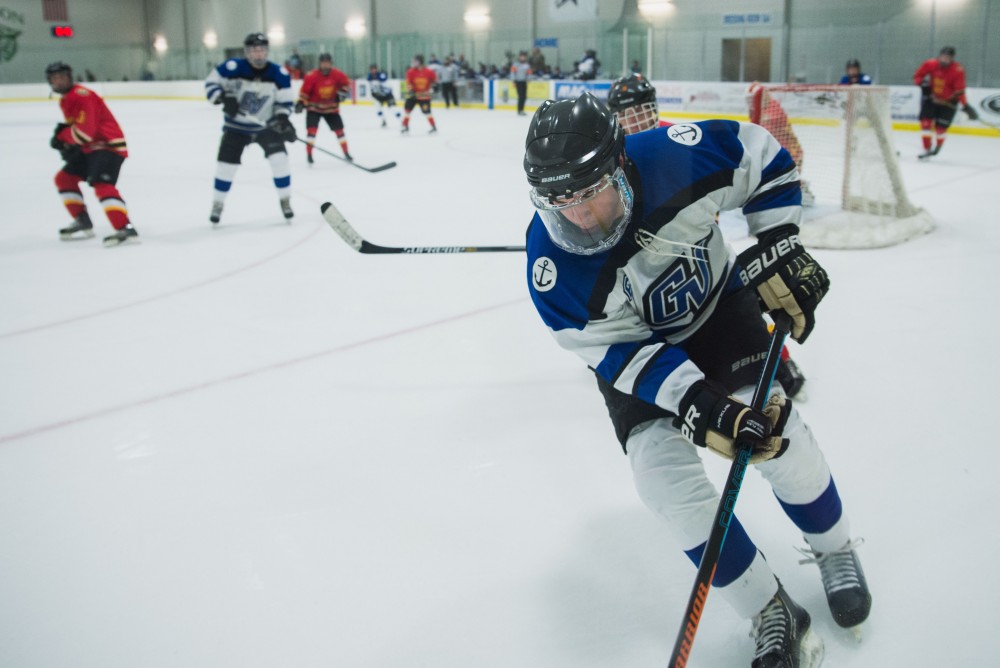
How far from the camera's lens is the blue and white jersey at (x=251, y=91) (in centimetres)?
514

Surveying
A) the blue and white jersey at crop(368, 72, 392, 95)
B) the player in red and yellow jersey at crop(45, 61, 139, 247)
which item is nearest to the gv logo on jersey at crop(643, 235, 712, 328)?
the player in red and yellow jersey at crop(45, 61, 139, 247)

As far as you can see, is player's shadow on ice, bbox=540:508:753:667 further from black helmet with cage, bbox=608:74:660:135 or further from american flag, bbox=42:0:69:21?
american flag, bbox=42:0:69:21

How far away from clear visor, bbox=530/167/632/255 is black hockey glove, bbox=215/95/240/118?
14.5 ft

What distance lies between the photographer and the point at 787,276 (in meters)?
1.53

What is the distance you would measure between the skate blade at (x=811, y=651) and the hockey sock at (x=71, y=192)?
507cm

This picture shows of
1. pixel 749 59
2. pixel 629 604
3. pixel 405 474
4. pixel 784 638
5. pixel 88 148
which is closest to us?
pixel 784 638

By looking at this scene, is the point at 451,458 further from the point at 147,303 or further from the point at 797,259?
the point at 147,303

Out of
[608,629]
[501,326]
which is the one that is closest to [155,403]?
[501,326]

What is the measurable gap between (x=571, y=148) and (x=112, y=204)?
444 centimetres

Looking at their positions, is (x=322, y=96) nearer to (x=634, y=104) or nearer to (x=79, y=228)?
(x=79, y=228)

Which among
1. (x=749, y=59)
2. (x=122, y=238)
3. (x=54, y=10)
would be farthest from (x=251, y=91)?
(x=54, y=10)

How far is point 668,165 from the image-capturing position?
1453 millimetres

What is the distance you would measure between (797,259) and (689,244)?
0.25 m

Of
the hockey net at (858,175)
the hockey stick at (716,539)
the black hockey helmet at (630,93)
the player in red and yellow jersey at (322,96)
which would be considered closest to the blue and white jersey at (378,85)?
the player in red and yellow jersey at (322,96)
